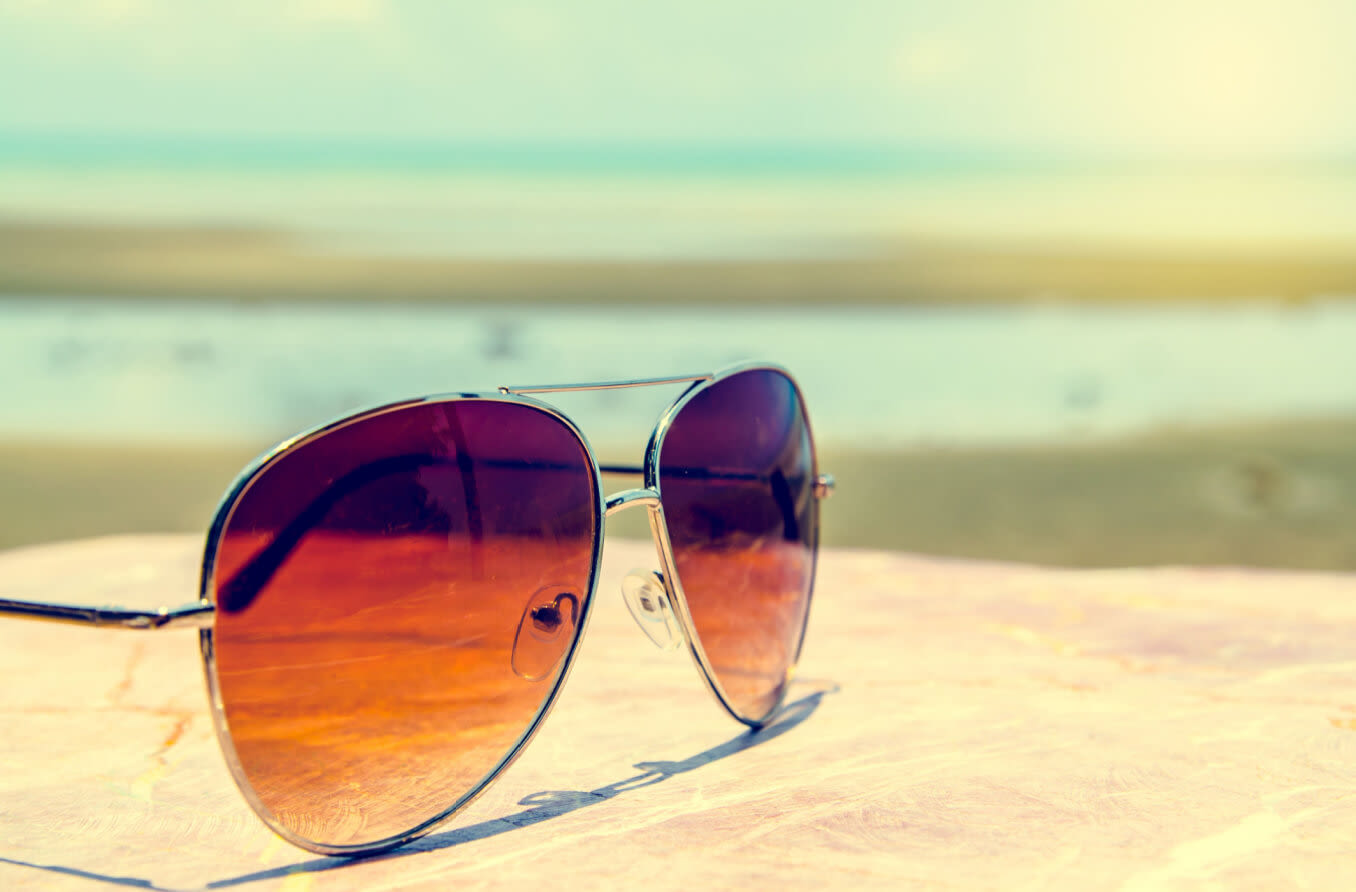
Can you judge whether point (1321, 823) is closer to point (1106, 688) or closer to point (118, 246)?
point (1106, 688)

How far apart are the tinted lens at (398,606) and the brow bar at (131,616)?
0.06ft

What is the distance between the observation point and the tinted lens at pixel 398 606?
85cm

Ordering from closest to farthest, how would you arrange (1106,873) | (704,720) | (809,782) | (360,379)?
(1106,873) → (809,782) → (704,720) → (360,379)

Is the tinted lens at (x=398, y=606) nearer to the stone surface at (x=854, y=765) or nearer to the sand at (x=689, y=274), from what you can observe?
the stone surface at (x=854, y=765)

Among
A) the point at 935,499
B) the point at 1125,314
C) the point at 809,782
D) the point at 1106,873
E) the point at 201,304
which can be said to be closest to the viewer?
the point at 1106,873

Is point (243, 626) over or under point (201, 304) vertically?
under

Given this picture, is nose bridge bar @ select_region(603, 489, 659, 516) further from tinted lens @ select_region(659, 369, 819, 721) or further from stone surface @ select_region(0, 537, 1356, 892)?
stone surface @ select_region(0, 537, 1356, 892)

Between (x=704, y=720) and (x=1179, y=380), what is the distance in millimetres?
4793

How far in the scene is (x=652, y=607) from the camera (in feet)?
3.81

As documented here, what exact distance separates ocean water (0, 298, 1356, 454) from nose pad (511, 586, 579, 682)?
2146 millimetres

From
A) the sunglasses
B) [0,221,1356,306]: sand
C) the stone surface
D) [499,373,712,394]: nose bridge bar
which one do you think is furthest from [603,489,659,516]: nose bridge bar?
[0,221,1356,306]: sand

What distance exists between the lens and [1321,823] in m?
0.91

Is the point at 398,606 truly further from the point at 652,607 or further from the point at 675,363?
the point at 675,363

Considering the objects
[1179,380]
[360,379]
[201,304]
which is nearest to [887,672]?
[360,379]
